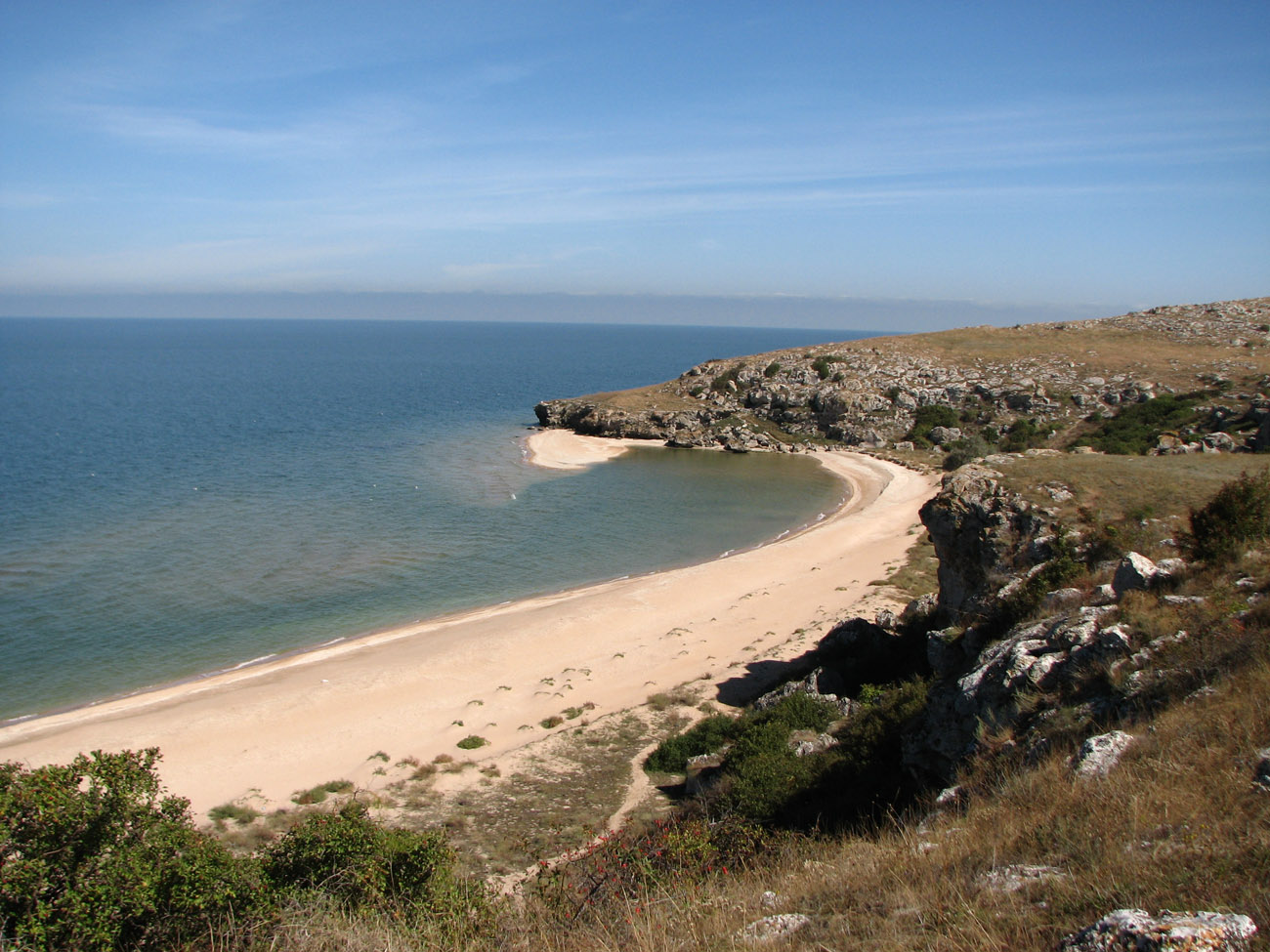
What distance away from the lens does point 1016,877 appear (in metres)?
6.23

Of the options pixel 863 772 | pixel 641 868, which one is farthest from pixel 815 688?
pixel 641 868

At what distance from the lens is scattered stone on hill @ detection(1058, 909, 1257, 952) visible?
14.5ft

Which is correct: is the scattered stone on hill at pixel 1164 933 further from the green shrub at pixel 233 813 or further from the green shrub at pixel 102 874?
the green shrub at pixel 233 813

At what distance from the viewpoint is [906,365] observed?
7906 centimetres

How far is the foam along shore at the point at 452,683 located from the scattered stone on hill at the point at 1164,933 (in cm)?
1623

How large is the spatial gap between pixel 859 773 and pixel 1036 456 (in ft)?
39.5

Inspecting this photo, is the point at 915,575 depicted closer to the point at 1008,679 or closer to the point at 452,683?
the point at 452,683

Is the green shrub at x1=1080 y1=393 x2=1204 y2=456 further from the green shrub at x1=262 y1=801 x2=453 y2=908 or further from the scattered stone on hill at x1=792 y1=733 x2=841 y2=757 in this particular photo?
the green shrub at x1=262 y1=801 x2=453 y2=908

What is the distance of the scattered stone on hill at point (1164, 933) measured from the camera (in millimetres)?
4430

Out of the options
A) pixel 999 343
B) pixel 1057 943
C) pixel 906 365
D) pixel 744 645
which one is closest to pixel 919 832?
pixel 1057 943

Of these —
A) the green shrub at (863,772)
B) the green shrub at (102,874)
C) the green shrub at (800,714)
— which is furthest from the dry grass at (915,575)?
the green shrub at (102,874)

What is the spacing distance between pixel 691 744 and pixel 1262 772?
1307cm

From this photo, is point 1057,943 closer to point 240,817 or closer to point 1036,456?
point 240,817

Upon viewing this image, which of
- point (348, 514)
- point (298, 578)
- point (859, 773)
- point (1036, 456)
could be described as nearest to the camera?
point (859, 773)
